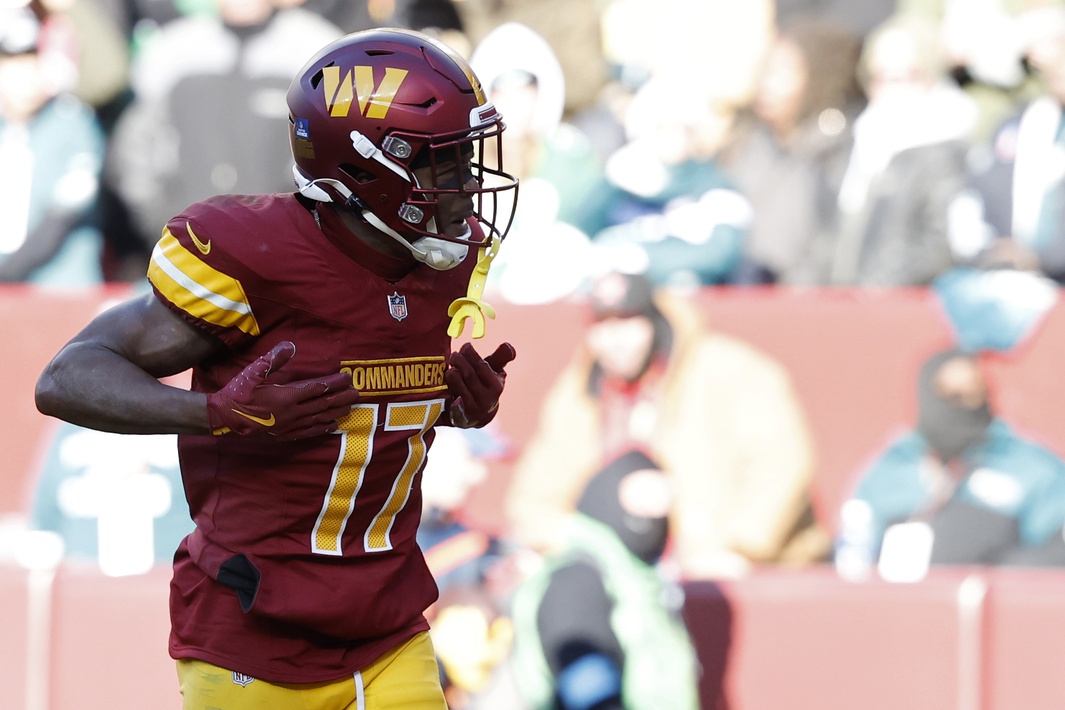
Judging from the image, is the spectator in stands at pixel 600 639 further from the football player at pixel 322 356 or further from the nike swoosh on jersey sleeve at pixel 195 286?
the nike swoosh on jersey sleeve at pixel 195 286

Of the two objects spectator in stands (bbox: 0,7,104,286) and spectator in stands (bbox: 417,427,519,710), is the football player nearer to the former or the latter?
spectator in stands (bbox: 417,427,519,710)

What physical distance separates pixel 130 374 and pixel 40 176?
12.1ft

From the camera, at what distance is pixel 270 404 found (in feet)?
7.06

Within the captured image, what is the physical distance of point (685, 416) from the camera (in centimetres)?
479

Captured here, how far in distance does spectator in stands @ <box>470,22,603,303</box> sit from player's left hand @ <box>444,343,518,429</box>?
2655 millimetres

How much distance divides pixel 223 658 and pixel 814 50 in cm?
407

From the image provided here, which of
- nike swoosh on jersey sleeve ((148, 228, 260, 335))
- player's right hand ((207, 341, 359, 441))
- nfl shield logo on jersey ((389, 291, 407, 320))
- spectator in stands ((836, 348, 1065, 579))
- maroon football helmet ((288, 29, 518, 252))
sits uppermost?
maroon football helmet ((288, 29, 518, 252))

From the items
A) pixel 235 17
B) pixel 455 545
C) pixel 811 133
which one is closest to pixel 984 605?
pixel 455 545

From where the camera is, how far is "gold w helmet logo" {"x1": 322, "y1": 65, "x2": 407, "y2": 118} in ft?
7.63

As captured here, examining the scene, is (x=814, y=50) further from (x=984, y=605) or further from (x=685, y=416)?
(x=984, y=605)

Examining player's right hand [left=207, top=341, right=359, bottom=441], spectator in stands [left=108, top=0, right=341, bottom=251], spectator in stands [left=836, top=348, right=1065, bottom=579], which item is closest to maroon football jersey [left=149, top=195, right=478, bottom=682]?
player's right hand [left=207, top=341, right=359, bottom=441]

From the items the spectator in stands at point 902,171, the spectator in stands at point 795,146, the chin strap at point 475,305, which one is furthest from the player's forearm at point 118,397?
the spectator in stands at point 902,171

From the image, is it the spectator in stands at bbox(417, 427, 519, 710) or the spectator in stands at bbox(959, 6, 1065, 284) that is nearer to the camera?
the spectator in stands at bbox(417, 427, 519, 710)

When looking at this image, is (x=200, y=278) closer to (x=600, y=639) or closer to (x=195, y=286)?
(x=195, y=286)
